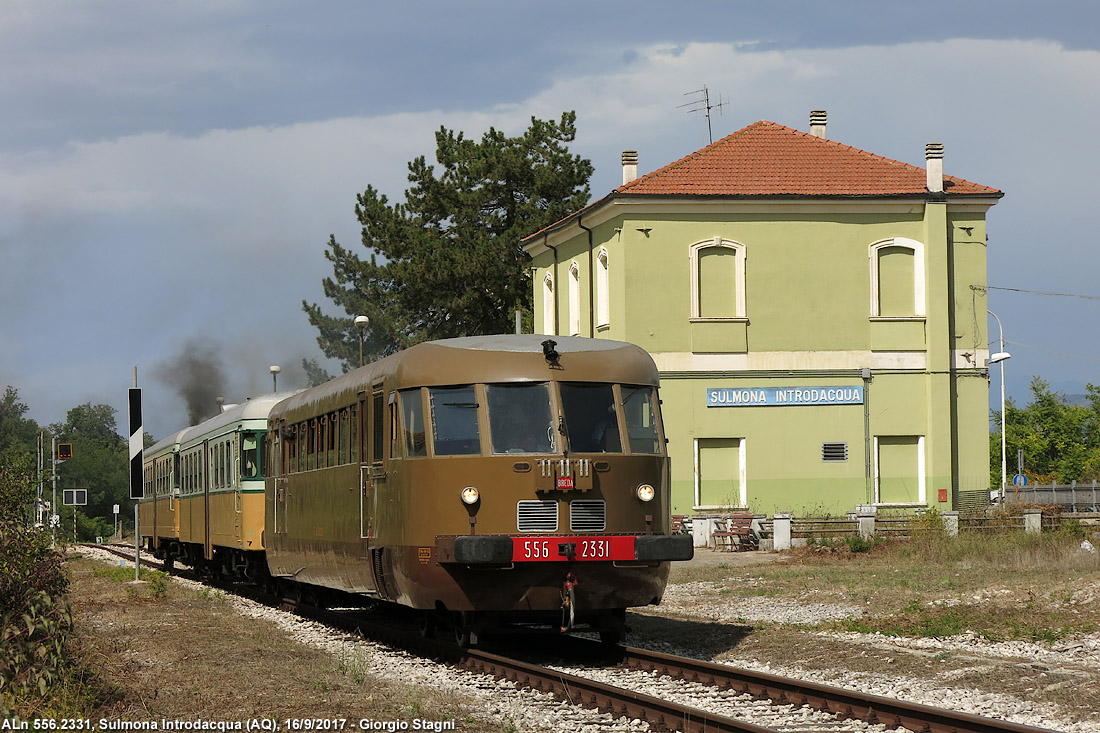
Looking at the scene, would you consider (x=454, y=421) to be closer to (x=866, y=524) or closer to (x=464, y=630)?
(x=464, y=630)

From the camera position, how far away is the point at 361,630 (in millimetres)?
17719

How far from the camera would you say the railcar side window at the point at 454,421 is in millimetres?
13727

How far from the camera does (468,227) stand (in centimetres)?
5766

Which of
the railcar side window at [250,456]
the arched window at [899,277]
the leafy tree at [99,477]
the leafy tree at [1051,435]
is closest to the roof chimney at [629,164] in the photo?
the arched window at [899,277]

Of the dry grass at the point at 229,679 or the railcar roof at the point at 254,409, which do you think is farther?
the railcar roof at the point at 254,409

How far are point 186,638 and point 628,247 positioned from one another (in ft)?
73.0

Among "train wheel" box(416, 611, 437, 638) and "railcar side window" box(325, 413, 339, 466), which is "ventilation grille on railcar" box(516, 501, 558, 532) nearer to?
"train wheel" box(416, 611, 437, 638)

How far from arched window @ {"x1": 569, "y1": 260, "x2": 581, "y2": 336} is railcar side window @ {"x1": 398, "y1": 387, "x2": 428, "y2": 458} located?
27.3 metres

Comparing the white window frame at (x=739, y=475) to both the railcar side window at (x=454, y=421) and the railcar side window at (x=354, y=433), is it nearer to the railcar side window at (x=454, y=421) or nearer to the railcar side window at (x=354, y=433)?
the railcar side window at (x=354, y=433)

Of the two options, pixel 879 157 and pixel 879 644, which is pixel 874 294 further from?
pixel 879 644

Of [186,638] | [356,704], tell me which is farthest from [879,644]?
[186,638]

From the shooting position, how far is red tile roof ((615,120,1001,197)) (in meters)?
37.5

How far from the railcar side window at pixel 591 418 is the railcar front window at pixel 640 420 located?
0.52ft

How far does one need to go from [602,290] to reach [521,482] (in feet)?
85.8
